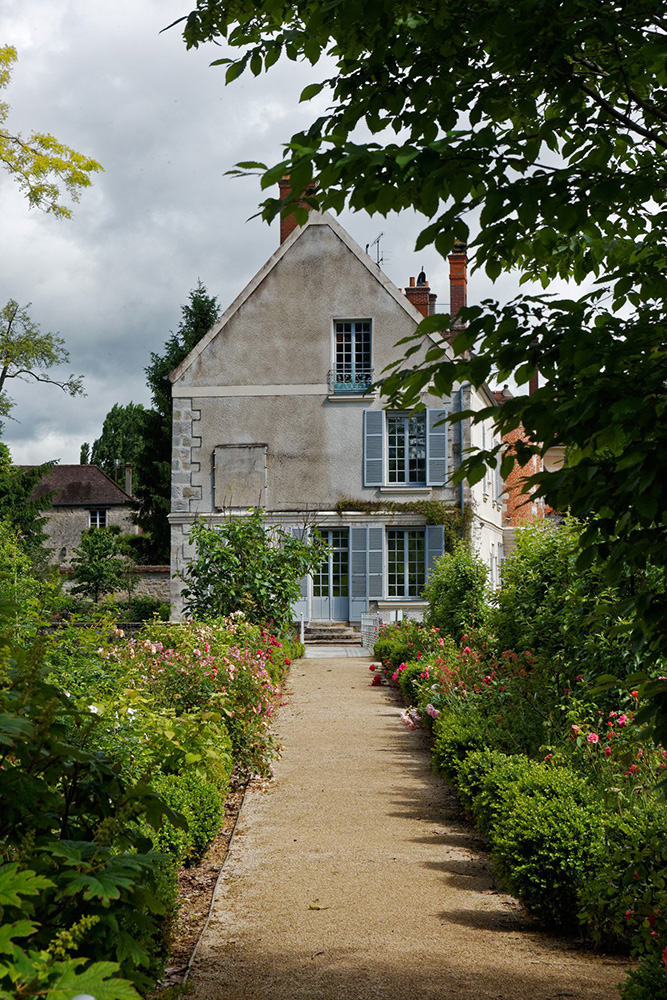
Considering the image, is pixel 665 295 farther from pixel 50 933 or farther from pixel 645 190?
pixel 50 933

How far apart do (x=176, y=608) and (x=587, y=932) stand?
17.7 metres

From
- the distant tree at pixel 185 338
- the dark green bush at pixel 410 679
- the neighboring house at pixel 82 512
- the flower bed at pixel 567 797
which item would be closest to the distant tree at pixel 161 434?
the distant tree at pixel 185 338

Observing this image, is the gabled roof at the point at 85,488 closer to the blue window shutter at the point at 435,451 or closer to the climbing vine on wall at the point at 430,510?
the climbing vine on wall at the point at 430,510

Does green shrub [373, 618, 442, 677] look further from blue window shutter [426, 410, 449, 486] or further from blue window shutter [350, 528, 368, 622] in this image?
blue window shutter [426, 410, 449, 486]

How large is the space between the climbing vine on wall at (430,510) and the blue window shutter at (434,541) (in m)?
0.10

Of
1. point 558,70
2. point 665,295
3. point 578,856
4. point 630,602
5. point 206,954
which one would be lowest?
point 206,954

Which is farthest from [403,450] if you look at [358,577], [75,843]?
[75,843]

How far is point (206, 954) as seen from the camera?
428 cm

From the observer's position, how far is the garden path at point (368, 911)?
3.94m

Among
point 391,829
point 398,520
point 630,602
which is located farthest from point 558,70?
point 398,520

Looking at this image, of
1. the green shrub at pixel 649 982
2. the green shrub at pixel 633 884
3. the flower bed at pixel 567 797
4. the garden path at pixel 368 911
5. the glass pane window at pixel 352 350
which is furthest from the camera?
the glass pane window at pixel 352 350

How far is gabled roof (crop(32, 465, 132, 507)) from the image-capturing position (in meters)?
42.3

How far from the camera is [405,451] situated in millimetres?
22312

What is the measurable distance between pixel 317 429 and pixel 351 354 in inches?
78.9
